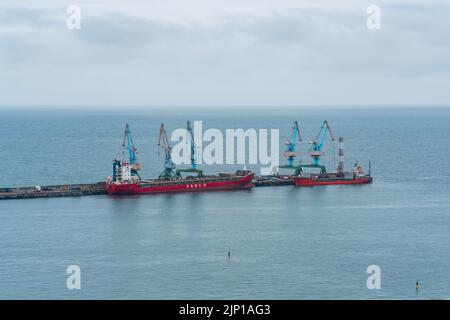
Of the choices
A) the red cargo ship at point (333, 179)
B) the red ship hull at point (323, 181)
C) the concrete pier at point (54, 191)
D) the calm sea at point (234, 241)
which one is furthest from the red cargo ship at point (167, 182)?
the red cargo ship at point (333, 179)

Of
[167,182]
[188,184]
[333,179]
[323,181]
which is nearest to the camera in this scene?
[167,182]

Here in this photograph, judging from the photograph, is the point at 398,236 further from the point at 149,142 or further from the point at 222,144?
the point at 149,142

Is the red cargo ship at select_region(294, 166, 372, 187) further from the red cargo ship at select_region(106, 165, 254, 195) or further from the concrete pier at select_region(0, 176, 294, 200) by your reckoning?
the concrete pier at select_region(0, 176, 294, 200)

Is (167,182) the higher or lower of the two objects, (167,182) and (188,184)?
the higher

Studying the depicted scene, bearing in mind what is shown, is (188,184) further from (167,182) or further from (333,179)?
(333,179)

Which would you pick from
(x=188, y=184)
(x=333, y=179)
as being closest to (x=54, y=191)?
(x=188, y=184)

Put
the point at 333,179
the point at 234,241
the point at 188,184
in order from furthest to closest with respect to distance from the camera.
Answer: the point at 333,179, the point at 188,184, the point at 234,241
